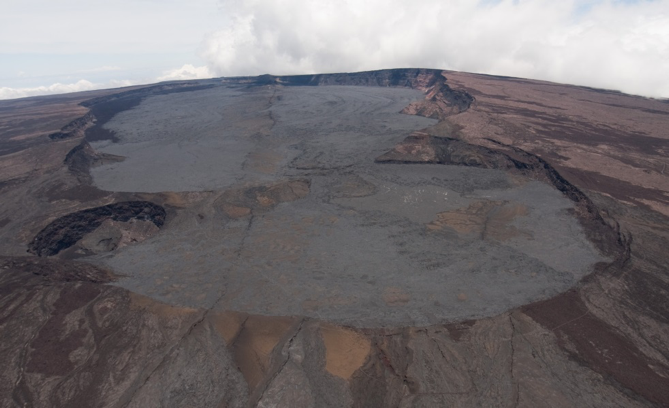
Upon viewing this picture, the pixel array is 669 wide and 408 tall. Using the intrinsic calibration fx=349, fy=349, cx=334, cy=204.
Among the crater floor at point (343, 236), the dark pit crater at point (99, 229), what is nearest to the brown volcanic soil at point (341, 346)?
the dark pit crater at point (99, 229)

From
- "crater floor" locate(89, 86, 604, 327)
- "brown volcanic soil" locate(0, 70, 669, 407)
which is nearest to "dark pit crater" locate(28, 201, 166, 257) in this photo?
"brown volcanic soil" locate(0, 70, 669, 407)

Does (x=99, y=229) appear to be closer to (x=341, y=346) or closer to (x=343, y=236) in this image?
(x=343, y=236)

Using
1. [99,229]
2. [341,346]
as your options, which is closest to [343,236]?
[341,346]

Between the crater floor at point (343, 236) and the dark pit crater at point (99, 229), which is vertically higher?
the crater floor at point (343, 236)

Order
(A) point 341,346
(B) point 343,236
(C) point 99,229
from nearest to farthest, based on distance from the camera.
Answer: (A) point 341,346 → (B) point 343,236 → (C) point 99,229

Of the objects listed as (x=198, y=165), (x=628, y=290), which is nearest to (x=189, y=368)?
(x=628, y=290)

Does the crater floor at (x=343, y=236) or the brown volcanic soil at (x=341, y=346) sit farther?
the crater floor at (x=343, y=236)

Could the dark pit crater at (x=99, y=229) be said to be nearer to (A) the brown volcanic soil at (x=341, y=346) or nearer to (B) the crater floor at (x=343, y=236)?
(A) the brown volcanic soil at (x=341, y=346)

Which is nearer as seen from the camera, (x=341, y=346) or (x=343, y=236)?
(x=341, y=346)

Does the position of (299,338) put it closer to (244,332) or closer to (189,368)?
(244,332)
